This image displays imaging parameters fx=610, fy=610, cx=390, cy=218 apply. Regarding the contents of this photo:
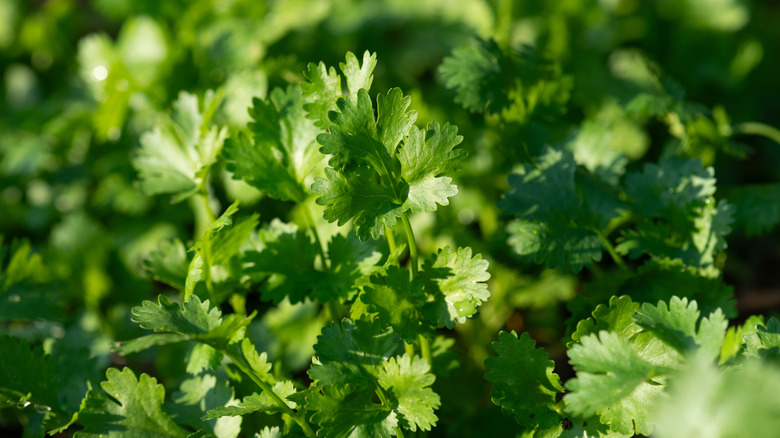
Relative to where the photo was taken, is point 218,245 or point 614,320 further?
point 218,245

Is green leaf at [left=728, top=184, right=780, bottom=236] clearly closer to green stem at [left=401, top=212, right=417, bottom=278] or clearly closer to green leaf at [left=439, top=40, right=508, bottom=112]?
green leaf at [left=439, top=40, right=508, bottom=112]

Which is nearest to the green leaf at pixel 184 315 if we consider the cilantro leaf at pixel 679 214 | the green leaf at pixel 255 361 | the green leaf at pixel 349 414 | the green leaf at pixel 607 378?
the green leaf at pixel 255 361

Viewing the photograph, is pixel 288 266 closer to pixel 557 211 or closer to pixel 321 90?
pixel 321 90

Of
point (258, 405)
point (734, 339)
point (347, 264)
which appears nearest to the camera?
point (258, 405)

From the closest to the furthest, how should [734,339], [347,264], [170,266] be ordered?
[734,339] < [347,264] < [170,266]

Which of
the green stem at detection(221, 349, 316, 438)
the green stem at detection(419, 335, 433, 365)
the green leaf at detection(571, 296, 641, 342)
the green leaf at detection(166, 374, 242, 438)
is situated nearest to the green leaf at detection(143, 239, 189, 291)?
the green leaf at detection(166, 374, 242, 438)

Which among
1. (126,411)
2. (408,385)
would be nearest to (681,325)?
(408,385)

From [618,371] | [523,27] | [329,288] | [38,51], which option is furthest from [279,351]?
[38,51]
